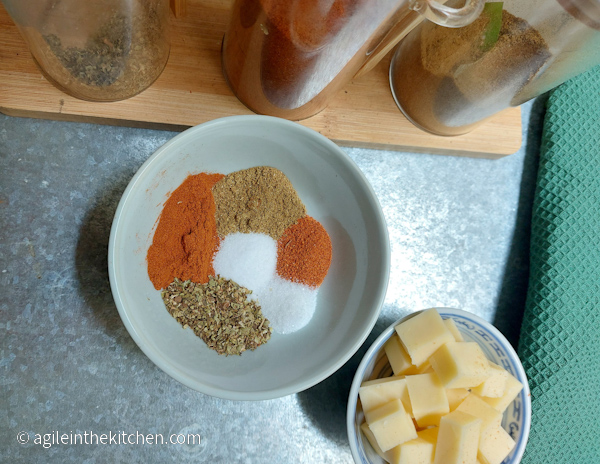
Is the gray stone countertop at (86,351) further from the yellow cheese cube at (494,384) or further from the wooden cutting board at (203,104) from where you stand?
the yellow cheese cube at (494,384)

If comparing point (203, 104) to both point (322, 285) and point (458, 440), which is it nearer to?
point (322, 285)

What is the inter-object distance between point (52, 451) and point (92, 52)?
1.73 feet

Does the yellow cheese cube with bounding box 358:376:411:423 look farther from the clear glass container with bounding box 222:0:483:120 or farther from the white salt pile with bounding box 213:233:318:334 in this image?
the clear glass container with bounding box 222:0:483:120

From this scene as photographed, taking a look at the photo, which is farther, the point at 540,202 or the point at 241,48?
the point at 540,202

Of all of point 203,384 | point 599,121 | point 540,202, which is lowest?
point 203,384

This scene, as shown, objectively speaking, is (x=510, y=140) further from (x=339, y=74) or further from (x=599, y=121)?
(x=339, y=74)

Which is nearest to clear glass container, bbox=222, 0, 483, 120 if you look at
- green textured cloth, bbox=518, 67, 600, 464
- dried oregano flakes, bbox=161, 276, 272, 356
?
dried oregano flakes, bbox=161, 276, 272, 356

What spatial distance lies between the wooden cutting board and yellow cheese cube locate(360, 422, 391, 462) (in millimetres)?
410

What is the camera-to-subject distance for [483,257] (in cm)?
78

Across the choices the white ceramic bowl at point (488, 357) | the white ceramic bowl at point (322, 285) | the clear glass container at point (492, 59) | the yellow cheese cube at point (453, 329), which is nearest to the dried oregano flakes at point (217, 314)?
the white ceramic bowl at point (322, 285)

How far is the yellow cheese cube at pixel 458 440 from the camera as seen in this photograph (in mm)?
579

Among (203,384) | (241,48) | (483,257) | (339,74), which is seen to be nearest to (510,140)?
(483,257)

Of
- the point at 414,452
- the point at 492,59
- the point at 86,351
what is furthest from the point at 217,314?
the point at 492,59

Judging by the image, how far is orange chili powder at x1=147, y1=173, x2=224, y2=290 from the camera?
0.63m
